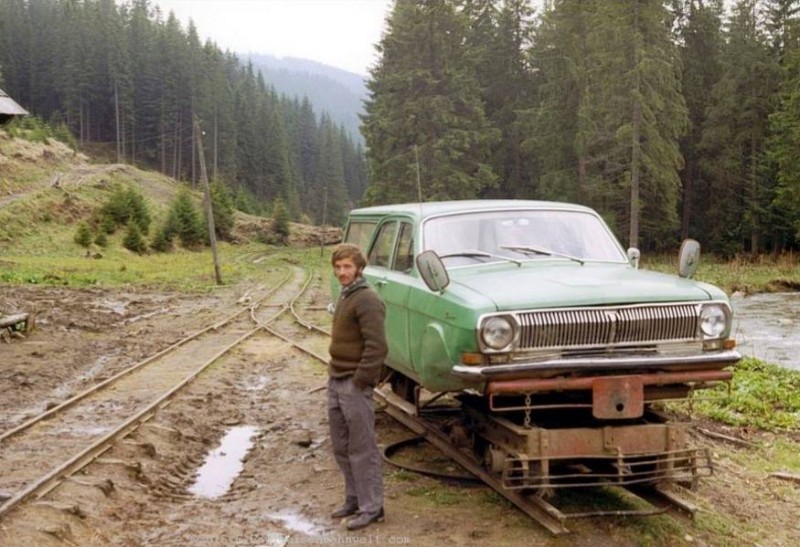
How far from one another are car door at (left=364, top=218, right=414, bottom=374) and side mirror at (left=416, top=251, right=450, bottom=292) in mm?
744

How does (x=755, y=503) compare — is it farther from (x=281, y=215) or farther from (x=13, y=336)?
(x=281, y=215)

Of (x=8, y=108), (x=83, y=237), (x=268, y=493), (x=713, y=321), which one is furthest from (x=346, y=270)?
(x=83, y=237)

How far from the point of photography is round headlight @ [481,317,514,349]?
5.33 metres

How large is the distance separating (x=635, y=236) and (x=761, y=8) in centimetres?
2172

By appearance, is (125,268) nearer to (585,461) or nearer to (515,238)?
(515,238)

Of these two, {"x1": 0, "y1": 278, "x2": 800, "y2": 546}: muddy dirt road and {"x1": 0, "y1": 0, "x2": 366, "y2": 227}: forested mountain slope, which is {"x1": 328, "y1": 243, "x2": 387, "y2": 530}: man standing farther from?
{"x1": 0, "y1": 0, "x2": 366, "y2": 227}: forested mountain slope

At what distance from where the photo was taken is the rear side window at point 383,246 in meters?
7.83

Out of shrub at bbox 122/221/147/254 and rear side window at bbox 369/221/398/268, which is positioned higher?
rear side window at bbox 369/221/398/268

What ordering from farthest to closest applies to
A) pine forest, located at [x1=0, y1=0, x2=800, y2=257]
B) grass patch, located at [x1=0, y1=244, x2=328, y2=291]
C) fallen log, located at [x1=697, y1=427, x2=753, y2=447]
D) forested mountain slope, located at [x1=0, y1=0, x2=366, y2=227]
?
1. forested mountain slope, located at [x1=0, y1=0, x2=366, y2=227]
2. pine forest, located at [x1=0, y1=0, x2=800, y2=257]
3. grass patch, located at [x1=0, y1=244, x2=328, y2=291]
4. fallen log, located at [x1=697, y1=427, x2=753, y2=447]

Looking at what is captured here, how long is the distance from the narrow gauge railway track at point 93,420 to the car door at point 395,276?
3104 millimetres

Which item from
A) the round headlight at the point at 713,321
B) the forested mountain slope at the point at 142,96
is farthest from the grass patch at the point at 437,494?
the forested mountain slope at the point at 142,96

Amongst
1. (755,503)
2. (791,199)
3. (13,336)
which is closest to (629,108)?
(791,199)

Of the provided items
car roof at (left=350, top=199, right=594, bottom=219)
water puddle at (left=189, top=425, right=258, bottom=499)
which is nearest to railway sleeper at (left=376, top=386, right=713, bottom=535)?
car roof at (left=350, top=199, right=594, bottom=219)

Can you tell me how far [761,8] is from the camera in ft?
148
